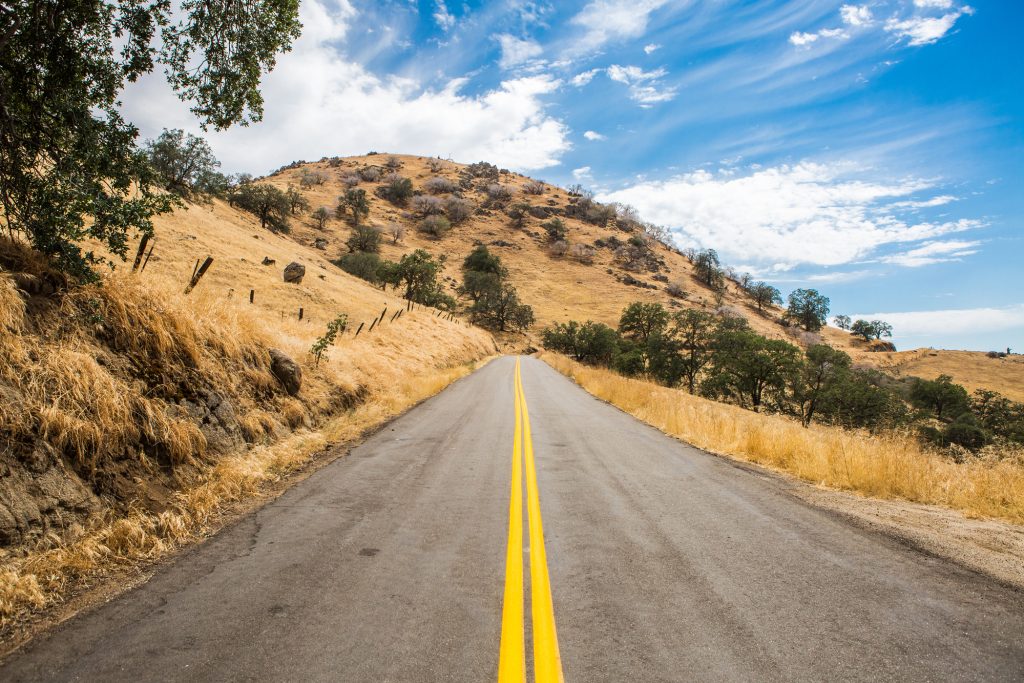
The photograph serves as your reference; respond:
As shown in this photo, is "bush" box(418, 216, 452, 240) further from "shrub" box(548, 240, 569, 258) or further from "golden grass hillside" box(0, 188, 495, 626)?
"golden grass hillside" box(0, 188, 495, 626)

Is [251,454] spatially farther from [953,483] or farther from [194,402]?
[953,483]

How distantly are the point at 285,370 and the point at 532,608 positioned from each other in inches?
306

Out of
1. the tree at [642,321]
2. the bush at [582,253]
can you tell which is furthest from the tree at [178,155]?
the bush at [582,253]

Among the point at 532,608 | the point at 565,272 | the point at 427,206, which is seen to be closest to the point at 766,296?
the point at 565,272

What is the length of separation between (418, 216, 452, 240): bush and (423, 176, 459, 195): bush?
30.6m

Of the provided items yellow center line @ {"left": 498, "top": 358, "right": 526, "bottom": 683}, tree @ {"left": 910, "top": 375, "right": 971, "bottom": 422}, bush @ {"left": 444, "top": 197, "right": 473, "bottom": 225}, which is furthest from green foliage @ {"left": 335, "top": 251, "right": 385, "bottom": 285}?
tree @ {"left": 910, "top": 375, "right": 971, "bottom": 422}

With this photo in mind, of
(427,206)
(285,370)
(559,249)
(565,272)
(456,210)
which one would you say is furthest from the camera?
(456,210)

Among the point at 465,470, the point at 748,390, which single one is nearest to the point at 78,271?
the point at 465,470

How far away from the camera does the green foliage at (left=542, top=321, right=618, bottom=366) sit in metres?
64.4

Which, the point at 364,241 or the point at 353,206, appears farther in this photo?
the point at 353,206

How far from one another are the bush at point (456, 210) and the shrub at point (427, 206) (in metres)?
2.01

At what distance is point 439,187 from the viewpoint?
149375 mm

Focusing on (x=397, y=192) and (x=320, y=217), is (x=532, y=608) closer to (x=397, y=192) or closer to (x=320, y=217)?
(x=320, y=217)

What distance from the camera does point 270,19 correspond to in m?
6.99
